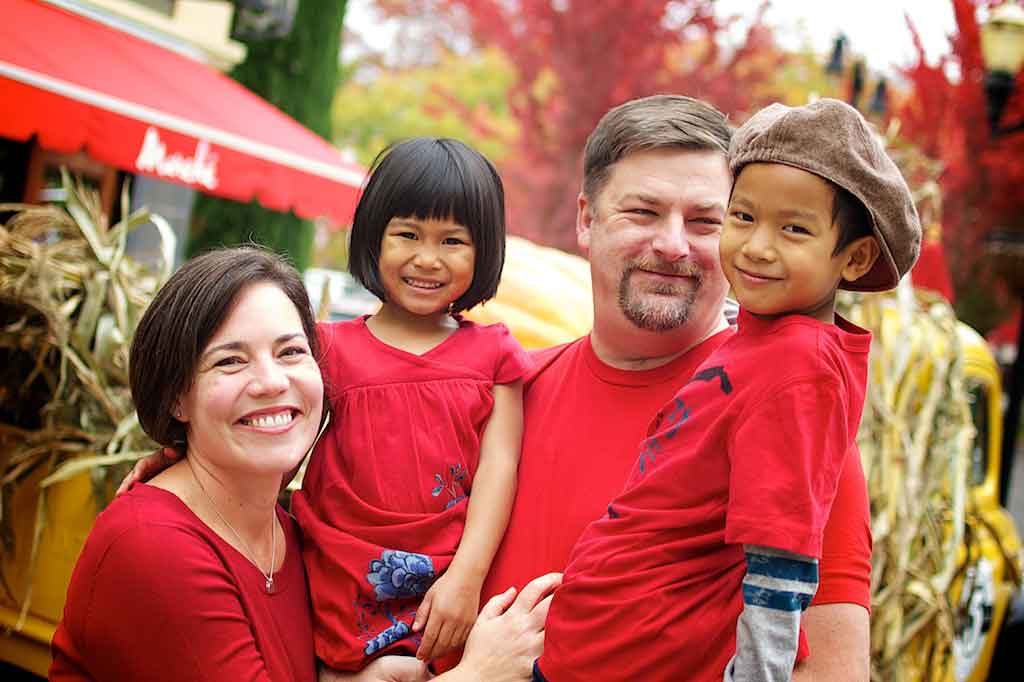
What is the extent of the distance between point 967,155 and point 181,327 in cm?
1527

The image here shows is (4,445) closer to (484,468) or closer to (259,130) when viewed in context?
(484,468)

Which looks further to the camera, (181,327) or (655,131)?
(655,131)

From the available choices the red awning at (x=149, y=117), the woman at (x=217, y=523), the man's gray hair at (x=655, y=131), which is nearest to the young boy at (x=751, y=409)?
the woman at (x=217, y=523)

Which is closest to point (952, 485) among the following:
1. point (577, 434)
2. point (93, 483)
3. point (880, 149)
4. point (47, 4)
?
point (577, 434)

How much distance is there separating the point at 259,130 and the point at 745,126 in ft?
20.7

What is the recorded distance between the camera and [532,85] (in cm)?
1606

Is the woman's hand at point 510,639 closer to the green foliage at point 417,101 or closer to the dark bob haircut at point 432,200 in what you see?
the dark bob haircut at point 432,200

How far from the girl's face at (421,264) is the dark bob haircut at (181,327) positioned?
30 cm

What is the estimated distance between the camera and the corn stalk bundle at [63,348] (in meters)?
3.85

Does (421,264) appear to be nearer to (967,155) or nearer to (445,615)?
(445,615)

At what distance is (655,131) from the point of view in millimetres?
2797

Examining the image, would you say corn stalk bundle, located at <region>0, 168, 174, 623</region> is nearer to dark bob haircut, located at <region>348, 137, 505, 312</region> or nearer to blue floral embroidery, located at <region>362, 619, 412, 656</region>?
dark bob haircut, located at <region>348, 137, 505, 312</region>

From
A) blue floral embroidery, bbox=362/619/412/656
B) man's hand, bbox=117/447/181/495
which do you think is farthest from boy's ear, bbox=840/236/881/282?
man's hand, bbox=117/447/181/495

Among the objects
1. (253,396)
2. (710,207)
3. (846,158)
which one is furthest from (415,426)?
(846,158)
